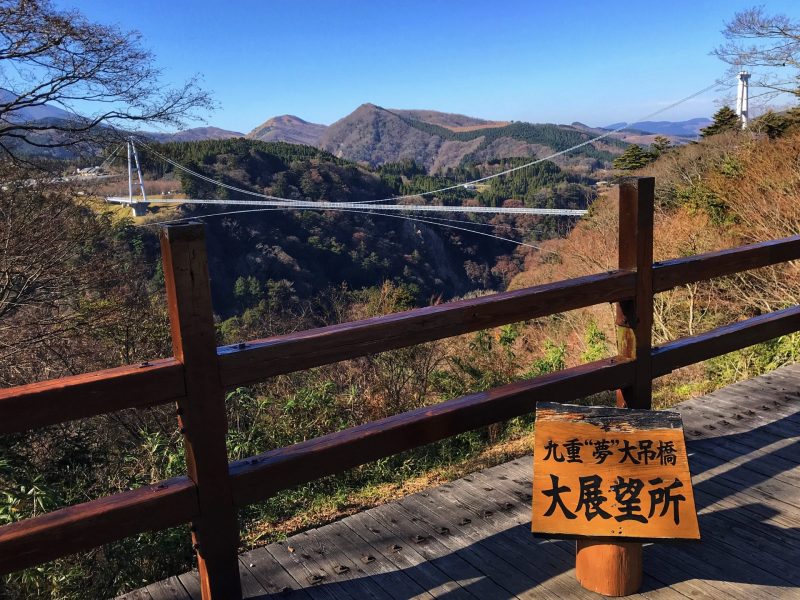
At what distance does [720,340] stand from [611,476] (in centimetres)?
123

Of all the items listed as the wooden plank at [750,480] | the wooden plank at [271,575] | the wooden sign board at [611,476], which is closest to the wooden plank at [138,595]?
the wooden plank at [271,575]

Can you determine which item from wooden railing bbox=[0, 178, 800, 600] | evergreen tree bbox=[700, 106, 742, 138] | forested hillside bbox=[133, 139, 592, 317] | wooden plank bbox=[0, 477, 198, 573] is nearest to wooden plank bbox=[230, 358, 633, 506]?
wooden railing bbox=[0, 178, 800, 600]

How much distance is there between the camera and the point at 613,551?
5.32 feet

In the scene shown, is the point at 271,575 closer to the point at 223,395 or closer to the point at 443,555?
the point at 443,555

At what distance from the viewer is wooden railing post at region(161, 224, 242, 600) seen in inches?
55.2

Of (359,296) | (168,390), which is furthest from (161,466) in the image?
(359,296)

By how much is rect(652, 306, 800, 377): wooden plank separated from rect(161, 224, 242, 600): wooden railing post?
1.50 metres

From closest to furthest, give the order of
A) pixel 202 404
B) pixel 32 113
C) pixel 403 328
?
pixel 202 404 → pixel 403 328 → pixel 32 113

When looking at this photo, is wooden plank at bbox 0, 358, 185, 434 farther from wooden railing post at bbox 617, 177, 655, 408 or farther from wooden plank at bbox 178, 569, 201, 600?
wooden railing post at bbox 617, 177, 655, 408

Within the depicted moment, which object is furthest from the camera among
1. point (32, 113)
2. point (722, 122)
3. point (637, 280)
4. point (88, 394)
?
point (722, 122)

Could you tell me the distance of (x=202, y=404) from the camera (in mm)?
1450

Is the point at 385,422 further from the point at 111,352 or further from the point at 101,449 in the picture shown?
the point at 111,352

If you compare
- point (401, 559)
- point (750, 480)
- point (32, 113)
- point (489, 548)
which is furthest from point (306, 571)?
point (32, 113)

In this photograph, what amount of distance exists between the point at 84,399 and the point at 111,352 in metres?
7.91
